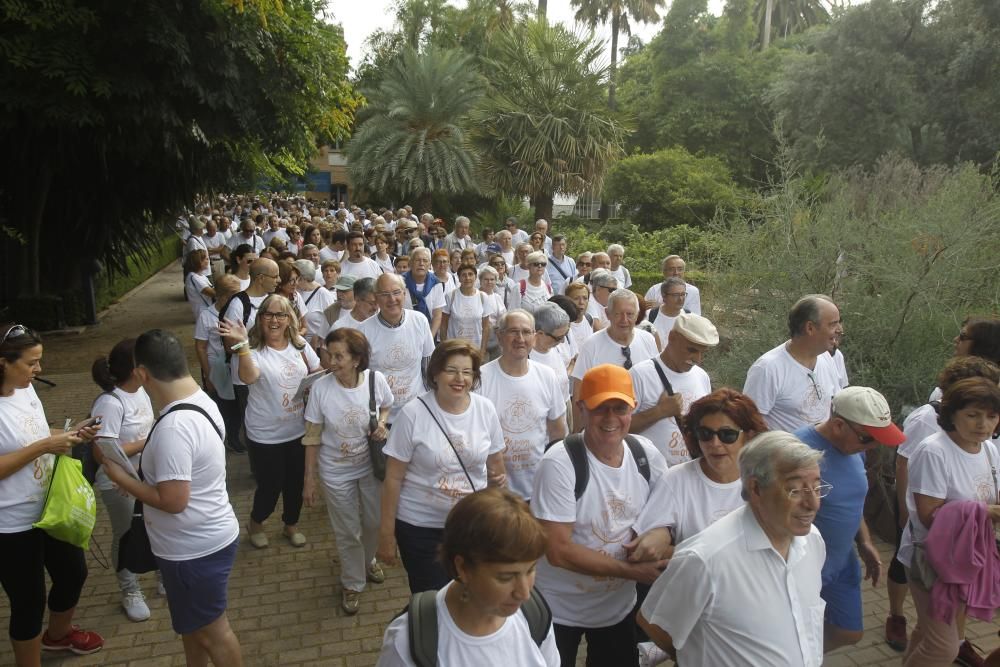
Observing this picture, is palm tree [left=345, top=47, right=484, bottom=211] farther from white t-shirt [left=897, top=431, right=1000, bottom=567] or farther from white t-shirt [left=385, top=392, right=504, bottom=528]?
white t-shirt [left=897, top=431, right=1000, bottom=567]

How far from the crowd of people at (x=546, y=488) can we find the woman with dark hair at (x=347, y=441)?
13 mm

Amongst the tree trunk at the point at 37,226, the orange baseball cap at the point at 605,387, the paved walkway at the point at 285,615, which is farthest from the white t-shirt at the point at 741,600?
the tree trunk at the point at 37,226

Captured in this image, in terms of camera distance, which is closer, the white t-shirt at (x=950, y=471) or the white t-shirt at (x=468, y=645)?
the white t-shirt at (x=468, y=645)

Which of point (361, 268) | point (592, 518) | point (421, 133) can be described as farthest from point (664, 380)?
point (421, 133)

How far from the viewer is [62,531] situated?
3.36 meters

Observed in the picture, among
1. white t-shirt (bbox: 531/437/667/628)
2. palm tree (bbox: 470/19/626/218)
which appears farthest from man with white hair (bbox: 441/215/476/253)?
white t-shirt (bbox: 531/437/667/628)

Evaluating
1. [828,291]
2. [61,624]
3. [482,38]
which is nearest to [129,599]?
[61,624]

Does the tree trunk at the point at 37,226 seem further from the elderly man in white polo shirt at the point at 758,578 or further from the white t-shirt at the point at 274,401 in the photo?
the elderly man in white polo shirt at the point at 758,578

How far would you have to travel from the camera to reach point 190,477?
3.05m

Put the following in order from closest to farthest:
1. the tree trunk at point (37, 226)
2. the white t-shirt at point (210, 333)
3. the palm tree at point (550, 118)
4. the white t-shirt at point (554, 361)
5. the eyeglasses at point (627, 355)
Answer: the eyeglasses at point (627, 355) < the white t-shirt at point (554, 361) < the white t-shirt at point (210, 333) < the tree trunk at point (37, 226) < the palm tree at point (550, 118)

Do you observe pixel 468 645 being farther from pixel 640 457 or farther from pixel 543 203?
pixel 543 203

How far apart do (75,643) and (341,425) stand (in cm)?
188

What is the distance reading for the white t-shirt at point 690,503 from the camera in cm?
274

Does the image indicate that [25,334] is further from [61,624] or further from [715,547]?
[715,547]
